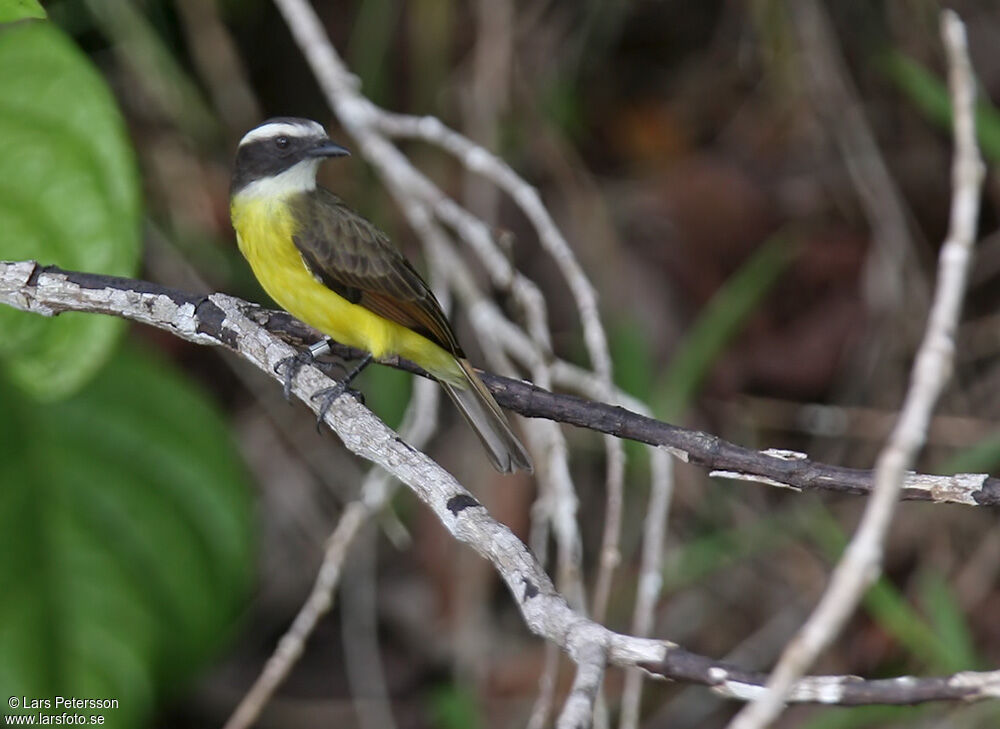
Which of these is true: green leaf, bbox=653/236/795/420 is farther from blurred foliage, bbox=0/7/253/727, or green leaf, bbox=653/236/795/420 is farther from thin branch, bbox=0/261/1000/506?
thin branch, bbox=0/261/1000/506

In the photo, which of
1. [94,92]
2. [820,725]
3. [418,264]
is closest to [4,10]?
[94,92]

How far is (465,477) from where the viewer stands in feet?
15.7

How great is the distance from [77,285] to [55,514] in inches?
59.5

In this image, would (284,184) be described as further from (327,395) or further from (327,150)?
(327,395)

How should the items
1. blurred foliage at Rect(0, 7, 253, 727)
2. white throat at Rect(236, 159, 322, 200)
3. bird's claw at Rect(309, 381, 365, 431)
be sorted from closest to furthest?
bird's claw at Rect(309, 381, 365, 431)
blurred foliage at Rect(0, 7, 253, 727)
white throat at Rect(236, 159, 322, 200)

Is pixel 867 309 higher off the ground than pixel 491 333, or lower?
higher

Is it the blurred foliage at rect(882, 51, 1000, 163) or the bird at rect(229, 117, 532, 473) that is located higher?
the blurred foliage at rect(882, 51, 1000, 163)

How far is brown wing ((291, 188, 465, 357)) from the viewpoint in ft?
9.83

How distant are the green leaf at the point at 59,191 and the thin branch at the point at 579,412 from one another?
1.14 ft

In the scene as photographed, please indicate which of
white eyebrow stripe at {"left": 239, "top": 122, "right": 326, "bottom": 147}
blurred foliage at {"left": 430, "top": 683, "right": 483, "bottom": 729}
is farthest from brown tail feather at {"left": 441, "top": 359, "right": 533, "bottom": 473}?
blurred foliage at {"left": 430, "top": 683, "right": 483, "bottom": 729}

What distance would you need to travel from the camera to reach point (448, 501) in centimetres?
191

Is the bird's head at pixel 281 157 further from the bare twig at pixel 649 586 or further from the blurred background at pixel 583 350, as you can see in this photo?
the bare twig at pixel 649 586

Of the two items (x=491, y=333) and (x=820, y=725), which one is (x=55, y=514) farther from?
(x=820, y=725)

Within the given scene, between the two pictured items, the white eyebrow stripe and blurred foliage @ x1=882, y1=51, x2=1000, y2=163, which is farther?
blurred foliage @ x1=882, y1=51, x2=1000, y2=163
